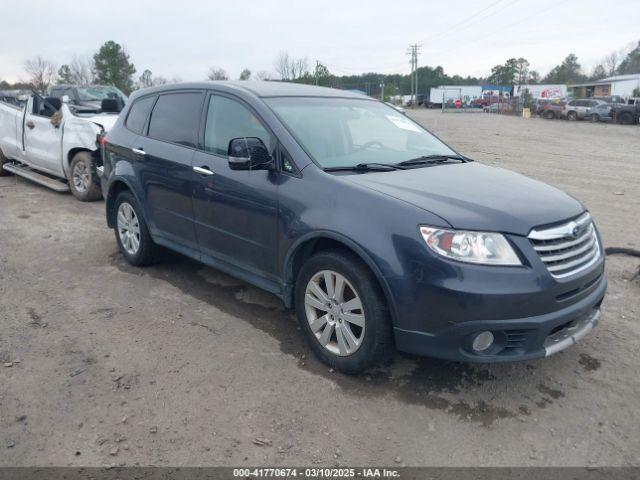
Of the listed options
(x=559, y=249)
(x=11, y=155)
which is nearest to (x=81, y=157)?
(x=11, y=155)

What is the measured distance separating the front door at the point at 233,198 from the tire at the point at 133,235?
1013 mm

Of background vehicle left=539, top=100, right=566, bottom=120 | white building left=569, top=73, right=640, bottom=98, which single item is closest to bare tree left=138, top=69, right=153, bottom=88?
background vehicle left=539, top=100, right=566, bottom=120

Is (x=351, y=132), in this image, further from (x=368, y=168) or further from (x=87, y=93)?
(x=87, y=93)

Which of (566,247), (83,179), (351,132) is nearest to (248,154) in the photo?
(351,132)

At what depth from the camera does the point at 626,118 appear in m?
34.3

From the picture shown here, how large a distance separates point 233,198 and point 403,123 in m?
1.66

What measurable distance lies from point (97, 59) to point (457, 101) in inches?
1697

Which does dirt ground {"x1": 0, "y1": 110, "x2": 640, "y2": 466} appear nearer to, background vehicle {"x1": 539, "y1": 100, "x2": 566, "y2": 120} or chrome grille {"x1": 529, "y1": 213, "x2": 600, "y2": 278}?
chrome grille {"x1": 529, "y1": 213, "x2": 600, "y2": 278}

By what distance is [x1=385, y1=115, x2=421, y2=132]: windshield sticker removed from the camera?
15.1 feet

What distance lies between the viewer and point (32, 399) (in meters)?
3.21

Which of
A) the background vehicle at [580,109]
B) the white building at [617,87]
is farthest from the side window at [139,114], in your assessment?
the white building at [617,87]

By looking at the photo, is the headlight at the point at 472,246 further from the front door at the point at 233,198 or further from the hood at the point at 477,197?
the front door at the point at 233,198

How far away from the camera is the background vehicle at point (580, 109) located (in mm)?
37031

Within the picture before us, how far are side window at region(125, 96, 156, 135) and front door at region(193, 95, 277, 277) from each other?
1073 millimetres
